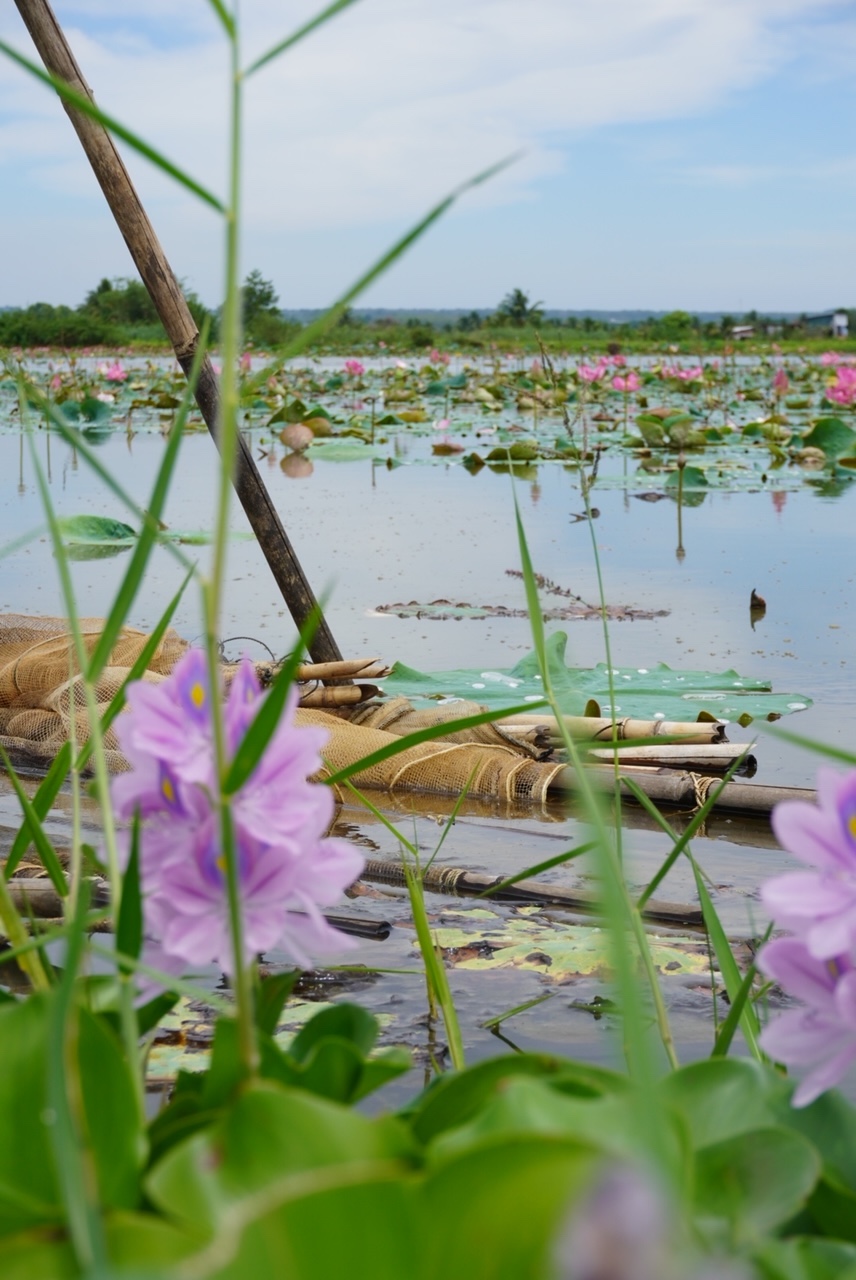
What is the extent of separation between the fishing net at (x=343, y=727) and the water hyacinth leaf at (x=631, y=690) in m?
0.25

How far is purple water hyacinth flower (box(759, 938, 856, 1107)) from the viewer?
25.0 inches

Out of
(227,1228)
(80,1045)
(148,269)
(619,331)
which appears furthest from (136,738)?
(619,331)

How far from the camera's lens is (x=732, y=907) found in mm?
2072

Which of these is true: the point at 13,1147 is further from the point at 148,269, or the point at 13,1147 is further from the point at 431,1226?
the point at 148,269

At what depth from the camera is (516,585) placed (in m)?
5.08

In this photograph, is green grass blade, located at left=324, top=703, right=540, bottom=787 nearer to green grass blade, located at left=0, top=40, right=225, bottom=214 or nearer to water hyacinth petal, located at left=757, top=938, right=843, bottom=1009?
water hyacinth petal, located at left=757, top=938, right=843, bottom=1009

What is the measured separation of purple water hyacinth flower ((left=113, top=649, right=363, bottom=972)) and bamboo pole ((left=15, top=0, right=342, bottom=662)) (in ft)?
5.50

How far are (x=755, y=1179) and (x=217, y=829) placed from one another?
29 centimetres

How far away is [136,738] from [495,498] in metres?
7.09

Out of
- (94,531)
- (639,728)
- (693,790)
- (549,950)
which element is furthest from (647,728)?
(94,531)

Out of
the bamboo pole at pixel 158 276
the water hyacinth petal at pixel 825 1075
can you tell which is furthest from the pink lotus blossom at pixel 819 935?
the bamboo pole at pixel 158 276

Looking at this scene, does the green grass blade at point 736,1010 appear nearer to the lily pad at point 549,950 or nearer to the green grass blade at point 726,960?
the green grass blade at point 726,960

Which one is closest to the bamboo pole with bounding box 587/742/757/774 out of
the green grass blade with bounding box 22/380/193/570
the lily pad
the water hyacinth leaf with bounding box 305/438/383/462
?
the lily pad

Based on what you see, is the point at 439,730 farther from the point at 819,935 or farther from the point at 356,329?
the point at 356,329
